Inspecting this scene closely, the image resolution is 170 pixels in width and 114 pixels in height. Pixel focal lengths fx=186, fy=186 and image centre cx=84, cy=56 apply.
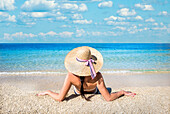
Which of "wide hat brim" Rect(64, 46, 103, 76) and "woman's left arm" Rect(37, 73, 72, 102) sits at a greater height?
"wide hat brim" Rect(64, 46, 103, 76)

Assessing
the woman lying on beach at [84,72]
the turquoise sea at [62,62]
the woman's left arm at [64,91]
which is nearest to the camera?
the woman lying on beach at [84,72]

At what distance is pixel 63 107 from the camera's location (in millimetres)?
3998

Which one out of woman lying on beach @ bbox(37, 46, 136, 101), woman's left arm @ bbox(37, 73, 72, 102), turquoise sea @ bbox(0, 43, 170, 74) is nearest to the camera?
woman lying on beach @ bbox(37, 46, 136, 101)

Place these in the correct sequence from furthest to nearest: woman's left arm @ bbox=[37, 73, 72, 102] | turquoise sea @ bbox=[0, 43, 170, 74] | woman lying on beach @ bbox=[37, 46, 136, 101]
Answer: turquoise sea @ bbox=[0, 43, 170, 74] → woman's left arm @ bbox=[37, 73, 72, 102] → woman lying on beach @ bbox=[37, 46, 136, 101]

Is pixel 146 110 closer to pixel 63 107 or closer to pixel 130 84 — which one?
pixel 63 107

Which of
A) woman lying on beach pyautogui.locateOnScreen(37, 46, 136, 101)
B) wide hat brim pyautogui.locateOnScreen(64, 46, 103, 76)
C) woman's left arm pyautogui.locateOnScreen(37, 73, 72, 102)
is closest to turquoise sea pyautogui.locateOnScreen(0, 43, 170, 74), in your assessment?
woman's left arm pyautogui.locateOnScreen(37, 73, 72, 102)

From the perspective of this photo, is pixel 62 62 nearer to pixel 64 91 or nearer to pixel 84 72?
pixel 64 91

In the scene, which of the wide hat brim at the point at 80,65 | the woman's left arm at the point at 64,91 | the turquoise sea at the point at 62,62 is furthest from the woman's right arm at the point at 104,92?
the turquoise sea at the point at 62,62

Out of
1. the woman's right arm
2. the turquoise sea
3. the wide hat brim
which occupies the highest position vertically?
the wide hat brim

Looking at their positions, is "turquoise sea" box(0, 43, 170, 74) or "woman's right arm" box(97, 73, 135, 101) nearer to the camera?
"woman's right arm" box(97, 73, 135, 101)

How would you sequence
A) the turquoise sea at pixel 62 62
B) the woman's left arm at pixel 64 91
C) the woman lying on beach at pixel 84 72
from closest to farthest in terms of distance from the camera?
the woman lying on beach at pixel 84 72 < the woman's left arm at pixel 64 91 < the turquoise sea at pixel 62 62

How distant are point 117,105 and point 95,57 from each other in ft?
3.80

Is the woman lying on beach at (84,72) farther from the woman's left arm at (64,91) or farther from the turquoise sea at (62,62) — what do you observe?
the turquoise sea at (62,62)

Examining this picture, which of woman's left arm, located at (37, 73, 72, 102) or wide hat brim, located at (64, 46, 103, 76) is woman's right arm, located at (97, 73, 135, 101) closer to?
wide hat brim, located at (64, 46, 103, 76)
